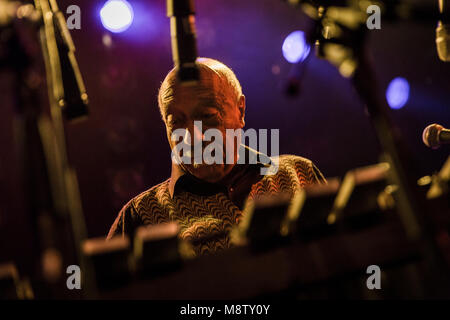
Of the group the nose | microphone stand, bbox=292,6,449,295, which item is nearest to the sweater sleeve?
the nose

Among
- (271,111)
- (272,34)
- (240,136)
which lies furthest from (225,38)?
(240,136)

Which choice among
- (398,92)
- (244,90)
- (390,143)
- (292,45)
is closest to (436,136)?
(390,143)

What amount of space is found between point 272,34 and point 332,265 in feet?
13.9

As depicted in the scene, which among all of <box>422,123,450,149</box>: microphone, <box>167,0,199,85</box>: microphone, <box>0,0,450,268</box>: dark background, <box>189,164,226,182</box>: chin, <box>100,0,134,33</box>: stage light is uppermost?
<box>100,0,134,33</box>: stage light

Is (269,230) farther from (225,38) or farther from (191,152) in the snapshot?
(225,38)

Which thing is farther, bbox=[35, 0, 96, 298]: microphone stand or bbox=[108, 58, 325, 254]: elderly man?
bbox=[108, 58, 325, 254]: elderly man

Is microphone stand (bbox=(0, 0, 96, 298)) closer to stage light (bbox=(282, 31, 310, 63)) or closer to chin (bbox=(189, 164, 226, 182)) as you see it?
chin (bbox=(189, 164, 226, 182))

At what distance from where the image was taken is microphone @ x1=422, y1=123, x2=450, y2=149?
1.61 meters

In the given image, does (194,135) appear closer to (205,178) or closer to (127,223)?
(205,178)

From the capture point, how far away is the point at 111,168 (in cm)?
441

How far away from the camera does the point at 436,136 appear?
1.64m

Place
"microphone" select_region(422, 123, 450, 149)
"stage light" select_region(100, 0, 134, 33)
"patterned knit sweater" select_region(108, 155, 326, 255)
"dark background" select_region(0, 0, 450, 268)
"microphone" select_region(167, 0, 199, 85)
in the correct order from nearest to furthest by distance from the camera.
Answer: "microphone" select_region(167, 0, 199, 85)
"microphone" select_region(422, 123, 450, 149)
"patterned knit sweater" select_region(108, 155, 326, 255)
"stage light" select_region(100, 0, 134, 33)
"dark background" select_region(0, 0, 450, 268)

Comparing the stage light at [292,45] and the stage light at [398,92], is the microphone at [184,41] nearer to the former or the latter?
the stage light at [292,45]
